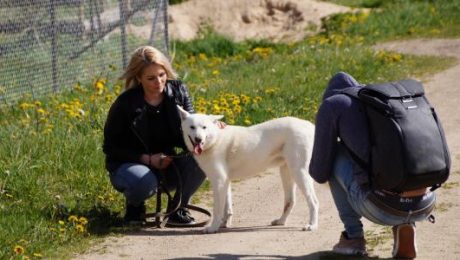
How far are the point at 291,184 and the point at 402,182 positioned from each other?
1.78 metres

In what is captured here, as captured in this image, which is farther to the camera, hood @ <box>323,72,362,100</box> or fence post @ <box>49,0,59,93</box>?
fence post @ <box>49,0,59,93</box>

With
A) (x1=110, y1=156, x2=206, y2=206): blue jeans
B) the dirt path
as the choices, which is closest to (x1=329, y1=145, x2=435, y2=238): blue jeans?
the dirt path

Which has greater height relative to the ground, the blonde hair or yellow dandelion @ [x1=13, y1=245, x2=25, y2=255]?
the blonde hair

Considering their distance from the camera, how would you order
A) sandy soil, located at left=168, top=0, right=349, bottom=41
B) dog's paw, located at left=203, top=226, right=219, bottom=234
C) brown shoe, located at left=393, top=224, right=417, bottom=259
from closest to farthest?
brown shoe, located at left=393, top=224, right=417, bottom=259
dog's paw, located at left=203, top=226, right=219, bottom=234
sandy soil, located at left=168, top=0, right=349, bottom=41

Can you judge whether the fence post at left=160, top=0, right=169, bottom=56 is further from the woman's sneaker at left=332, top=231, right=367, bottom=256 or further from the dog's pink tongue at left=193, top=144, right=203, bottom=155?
the woman's sneaker at left=332, top=231, right=367, bottom=256

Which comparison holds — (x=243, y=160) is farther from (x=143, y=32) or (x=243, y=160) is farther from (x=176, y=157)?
(x=143, y=32)

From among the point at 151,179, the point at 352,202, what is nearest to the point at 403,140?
the point at 352,202

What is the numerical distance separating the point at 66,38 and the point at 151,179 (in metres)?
5.65

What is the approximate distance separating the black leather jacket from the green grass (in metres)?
0.48

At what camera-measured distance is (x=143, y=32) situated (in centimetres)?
1346

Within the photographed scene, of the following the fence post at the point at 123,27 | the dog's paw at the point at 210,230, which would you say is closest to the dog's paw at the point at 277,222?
the dog's paw at the point at 210,230

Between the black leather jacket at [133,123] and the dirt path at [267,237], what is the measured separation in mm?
577

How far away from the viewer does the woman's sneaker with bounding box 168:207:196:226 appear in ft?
22.7

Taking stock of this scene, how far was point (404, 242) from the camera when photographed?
5539 millimetres
